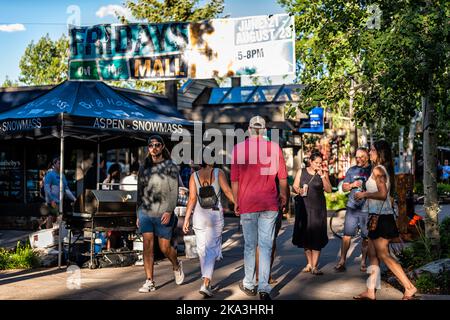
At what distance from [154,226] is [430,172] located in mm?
4150

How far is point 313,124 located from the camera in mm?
24938

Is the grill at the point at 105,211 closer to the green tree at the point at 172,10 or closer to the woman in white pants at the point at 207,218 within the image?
the woman in white pants at the point at 207,218

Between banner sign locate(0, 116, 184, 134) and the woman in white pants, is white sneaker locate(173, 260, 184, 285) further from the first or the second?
banner sign locate(0, 116, 184, 134)

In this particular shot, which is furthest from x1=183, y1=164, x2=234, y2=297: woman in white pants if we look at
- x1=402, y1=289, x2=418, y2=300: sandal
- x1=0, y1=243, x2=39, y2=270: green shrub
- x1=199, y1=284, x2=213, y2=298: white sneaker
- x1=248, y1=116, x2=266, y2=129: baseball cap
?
x1=0, y1=243, x2=39, y2=270: green shrub

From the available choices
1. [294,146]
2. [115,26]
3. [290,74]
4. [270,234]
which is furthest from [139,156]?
[270,234]

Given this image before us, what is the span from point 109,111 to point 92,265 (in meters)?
2.95

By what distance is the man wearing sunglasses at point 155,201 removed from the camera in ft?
26.9

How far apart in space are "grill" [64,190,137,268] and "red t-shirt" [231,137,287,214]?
3454 mm

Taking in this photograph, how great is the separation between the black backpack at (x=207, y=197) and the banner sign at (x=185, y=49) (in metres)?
3.70

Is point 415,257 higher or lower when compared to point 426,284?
higher

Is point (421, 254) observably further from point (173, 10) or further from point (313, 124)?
point (173, 10)

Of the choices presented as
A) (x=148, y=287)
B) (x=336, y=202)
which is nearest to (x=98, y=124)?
(x=148, y=287)

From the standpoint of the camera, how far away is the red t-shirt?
24.6 ft
